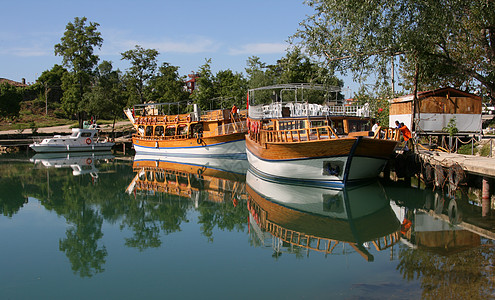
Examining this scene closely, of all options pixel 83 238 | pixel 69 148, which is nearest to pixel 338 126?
pixel 83 238

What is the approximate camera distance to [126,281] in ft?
27.7

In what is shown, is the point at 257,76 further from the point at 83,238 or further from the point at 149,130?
the point at 83,238

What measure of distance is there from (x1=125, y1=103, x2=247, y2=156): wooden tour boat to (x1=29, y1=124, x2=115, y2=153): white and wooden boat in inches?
179

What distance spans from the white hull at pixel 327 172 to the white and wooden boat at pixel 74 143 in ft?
93.1

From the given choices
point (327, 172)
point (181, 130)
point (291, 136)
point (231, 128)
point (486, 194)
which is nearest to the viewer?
point (486, 194)

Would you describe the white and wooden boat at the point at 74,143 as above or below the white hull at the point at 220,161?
above

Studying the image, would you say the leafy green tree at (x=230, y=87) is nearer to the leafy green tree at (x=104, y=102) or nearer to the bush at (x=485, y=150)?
the leafy green tree at (x=104, y=102)

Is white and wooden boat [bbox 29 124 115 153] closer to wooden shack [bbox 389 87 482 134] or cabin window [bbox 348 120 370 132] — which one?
cabin window [bbox 348 120 370 132]

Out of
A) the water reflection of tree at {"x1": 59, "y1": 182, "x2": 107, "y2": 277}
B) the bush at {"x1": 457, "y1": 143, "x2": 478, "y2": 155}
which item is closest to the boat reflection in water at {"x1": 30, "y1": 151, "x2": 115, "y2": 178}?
the water reflection of tree at {"x1": 59, "y1": 182, "x2": 107, "y2": 277}

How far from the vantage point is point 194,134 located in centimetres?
3403

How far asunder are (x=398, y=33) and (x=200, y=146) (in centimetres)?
2005

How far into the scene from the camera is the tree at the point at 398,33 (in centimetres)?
1482

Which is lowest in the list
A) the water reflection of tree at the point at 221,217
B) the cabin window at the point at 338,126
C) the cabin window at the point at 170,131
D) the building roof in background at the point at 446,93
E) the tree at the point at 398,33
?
the water reflection of tree at the point at 221,217

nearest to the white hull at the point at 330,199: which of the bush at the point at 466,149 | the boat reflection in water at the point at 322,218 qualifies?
the boat reflection in water at the point at 322,218
